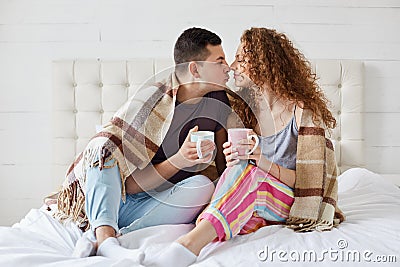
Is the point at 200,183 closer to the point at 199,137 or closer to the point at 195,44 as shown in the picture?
the point at 199,137

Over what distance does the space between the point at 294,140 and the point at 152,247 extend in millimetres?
670

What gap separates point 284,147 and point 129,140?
1.82 ft

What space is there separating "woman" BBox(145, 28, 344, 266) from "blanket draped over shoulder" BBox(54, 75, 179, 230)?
27 centimetres

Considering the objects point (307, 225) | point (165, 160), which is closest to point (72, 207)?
point (165, 160)

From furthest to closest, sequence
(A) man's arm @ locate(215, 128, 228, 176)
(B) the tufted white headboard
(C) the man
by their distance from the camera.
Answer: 1. (B) the tufted white headboard
2. (A) man's arm @ locate(215, 128, 228, 176)
3. (C) the man

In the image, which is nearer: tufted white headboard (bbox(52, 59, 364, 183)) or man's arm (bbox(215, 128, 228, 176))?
man's arm (bbox(215, 128, 228, 176))

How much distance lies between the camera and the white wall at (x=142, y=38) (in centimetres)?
302

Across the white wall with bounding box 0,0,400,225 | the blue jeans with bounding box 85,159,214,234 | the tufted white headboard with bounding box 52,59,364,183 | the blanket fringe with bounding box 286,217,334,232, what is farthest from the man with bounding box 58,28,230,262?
the white wall with bounding box 0,0,400,225

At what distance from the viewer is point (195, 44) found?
207cm

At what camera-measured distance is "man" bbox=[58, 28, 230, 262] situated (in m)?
1.86

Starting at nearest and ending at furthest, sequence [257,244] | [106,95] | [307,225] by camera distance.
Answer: [257,244] → [307,225] → [106,95]

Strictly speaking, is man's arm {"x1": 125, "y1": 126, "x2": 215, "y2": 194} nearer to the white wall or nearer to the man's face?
the man's face

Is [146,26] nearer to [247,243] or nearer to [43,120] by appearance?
[43,120]

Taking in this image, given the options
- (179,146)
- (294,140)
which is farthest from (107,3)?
(294,140)
